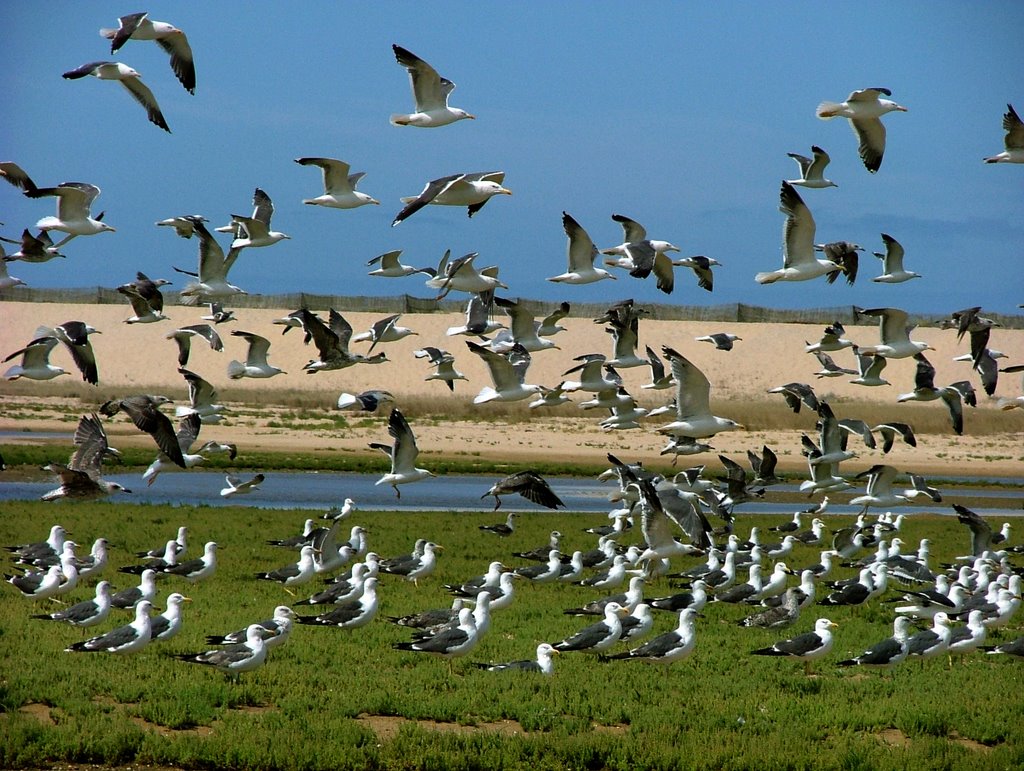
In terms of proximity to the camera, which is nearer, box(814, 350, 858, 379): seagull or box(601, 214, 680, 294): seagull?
box(601, 214, 680, 294): seagull

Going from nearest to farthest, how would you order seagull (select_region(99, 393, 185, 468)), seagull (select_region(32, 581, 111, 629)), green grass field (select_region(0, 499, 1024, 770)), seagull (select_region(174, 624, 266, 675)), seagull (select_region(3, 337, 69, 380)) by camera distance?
green grass field (select_region(0, 499, 1024, 770)) → seagull (select_region(174, 624, 266, 675)) → seagull (select_region(32, 581, 111, 629)) → seagull (select_region(99, 393, 185, 468)) → seagull (select_region(3, 337, 69, 380))

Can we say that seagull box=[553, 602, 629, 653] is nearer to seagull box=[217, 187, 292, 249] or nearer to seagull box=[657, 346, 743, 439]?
seagull box=[657, 346, 743, 439]

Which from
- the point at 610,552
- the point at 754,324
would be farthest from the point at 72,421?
the point at 754,324

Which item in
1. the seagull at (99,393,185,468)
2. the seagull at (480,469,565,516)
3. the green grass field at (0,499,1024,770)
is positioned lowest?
the green grass field at (0,499,1024,770)

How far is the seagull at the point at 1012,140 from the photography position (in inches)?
598

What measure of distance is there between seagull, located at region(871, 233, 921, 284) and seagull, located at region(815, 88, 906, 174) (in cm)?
309

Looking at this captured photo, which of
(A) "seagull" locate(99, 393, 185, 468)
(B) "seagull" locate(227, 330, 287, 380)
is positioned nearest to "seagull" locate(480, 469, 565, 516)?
(B) "seagull" locate(227, 330, 287, 380)

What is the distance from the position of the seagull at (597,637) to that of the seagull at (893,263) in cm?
806

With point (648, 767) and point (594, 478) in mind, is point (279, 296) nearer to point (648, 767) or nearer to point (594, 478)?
point (594, 478)

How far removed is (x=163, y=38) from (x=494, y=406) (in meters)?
38.2

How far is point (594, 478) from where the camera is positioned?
3459 centimetres

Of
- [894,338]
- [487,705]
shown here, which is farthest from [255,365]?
[487,705]

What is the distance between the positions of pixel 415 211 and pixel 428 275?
7.98 meters

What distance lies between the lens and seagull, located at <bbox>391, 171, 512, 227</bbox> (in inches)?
563
